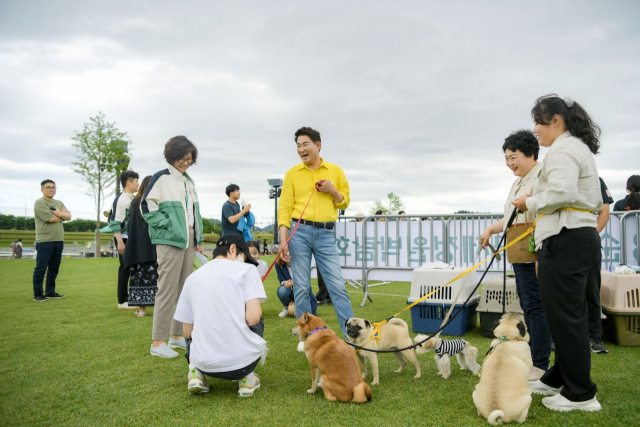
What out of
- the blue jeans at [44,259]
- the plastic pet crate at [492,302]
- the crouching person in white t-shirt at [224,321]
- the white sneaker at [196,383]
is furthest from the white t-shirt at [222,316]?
the blue jeans at [44,259]

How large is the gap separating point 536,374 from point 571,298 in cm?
102

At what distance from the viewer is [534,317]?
3.09 meters

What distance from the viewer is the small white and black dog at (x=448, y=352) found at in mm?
3154

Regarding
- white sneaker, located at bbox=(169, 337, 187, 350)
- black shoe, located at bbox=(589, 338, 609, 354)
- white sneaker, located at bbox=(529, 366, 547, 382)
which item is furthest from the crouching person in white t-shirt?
black shoe, located at bbox=(589, 338, 609, 354)

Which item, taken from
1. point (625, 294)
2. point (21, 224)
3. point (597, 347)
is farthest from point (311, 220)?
point (21, 224)

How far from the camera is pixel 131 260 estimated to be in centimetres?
555

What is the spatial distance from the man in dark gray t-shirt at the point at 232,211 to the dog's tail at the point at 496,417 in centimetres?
→ 565

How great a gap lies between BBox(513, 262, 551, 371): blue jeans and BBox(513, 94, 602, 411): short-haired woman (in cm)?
58

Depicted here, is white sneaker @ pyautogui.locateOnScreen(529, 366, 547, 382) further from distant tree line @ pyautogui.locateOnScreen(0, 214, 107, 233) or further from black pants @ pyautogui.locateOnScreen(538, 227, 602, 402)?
distant tree line @ pyautogui.locateOnScreen(0, 214, 107, 233)

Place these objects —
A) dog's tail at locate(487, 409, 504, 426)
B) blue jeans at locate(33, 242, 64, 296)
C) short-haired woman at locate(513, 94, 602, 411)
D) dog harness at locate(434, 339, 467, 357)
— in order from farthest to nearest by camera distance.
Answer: blue jeans at locate(33, 242, 64, 296) < dog harness at locate(434, 339, 467, 357) < short-haired woman at locate(513, 94, 602, 411) < dog's tail at locate(487, 409, 504, 426)

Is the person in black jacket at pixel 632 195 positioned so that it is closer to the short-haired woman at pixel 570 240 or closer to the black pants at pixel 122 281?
the short-haired woman at pixel 570 240

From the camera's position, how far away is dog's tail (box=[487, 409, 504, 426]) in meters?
2.23

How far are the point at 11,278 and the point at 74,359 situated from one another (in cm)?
955

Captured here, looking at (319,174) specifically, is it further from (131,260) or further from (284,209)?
(131,260)
